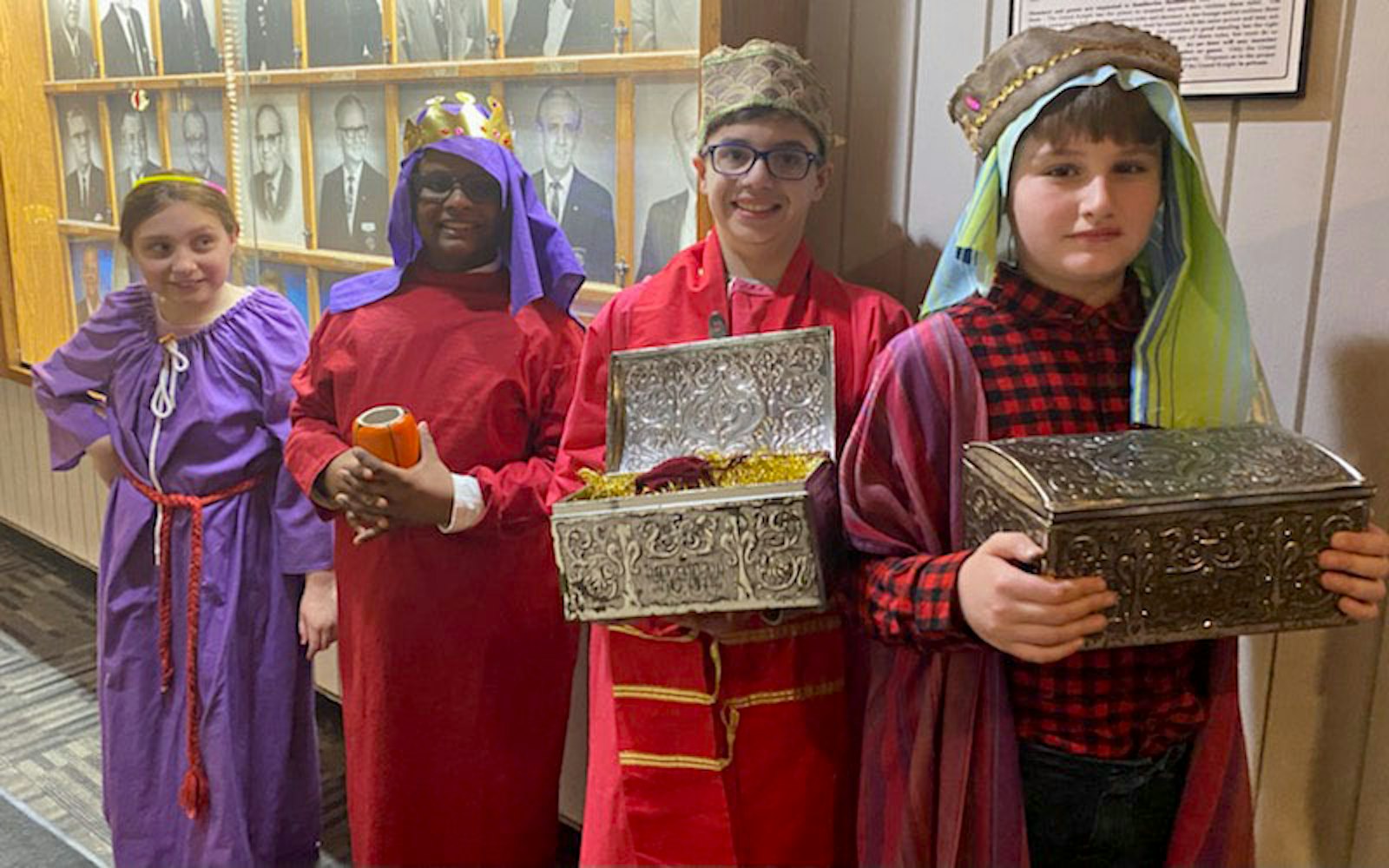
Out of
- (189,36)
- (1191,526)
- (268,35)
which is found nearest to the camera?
(1191,526)

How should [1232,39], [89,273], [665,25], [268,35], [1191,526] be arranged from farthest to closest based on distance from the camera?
1. [89,273]
2. [268,35]
3. [665,25]
4. [1232,39]
5. [1191,526]

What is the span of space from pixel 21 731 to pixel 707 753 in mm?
2209

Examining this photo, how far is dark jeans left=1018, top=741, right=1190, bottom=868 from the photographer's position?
119 centimetres

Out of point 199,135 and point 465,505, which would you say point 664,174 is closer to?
point 465,505

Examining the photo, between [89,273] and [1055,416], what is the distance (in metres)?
2.87

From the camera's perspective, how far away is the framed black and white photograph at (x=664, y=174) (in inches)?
71.9

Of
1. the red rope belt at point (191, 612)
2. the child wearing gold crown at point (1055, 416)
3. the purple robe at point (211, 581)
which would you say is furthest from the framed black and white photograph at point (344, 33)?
the child wearing gold crown at point (1055, 416)

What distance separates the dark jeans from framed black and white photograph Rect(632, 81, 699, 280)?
0.97 meters

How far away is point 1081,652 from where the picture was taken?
115 cm

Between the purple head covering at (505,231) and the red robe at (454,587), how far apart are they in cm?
3

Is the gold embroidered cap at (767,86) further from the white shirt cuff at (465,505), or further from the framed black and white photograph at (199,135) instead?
the framed black and white photograph at (199,135)

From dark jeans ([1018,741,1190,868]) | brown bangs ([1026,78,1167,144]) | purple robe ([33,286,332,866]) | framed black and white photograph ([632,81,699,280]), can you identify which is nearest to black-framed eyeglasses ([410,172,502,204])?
framed black and white photograph ([632,81,699,280])

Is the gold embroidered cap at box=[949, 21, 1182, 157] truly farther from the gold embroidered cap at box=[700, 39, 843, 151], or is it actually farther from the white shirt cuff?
the white shirt cuff

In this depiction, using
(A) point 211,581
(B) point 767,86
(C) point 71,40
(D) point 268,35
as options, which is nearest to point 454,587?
(A) point 211,581
